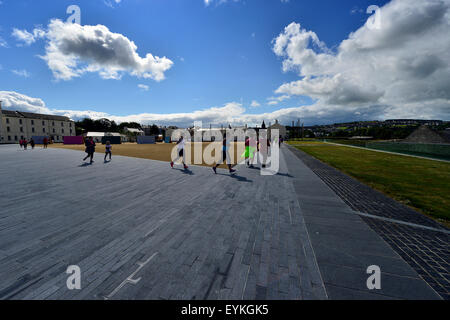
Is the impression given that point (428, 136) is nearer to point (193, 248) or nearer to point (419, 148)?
point (419, 148)

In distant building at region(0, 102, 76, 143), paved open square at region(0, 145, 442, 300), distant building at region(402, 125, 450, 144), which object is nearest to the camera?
paved open square at region(0, 145, 442, 300)

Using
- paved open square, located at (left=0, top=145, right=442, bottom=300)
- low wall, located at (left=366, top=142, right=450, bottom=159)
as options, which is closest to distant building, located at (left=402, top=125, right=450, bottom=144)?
low wall, located at (left=366, top=142, right=450, bottom=159)

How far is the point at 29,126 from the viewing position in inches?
2435

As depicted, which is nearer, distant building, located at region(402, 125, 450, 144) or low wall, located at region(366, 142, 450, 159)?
low wall, located at region(366, 142, 450, 159)

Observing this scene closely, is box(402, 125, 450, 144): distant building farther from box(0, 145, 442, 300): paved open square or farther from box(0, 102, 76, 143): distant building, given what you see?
box(0, 102, 76, 143): distant building

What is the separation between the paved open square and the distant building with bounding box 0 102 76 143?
68181mm

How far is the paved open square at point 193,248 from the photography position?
7.22ft

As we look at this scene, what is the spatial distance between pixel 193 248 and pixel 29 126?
306 ft

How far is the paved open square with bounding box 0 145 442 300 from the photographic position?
2201 mm

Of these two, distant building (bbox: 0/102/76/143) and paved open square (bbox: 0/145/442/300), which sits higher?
distant building (bbox: 0/102/76/143)

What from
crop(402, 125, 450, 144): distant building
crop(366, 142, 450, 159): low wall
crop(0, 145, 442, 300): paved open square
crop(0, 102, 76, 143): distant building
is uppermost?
crop(0, 102, 76, 143): distant building

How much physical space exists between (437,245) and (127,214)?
22.0 feet
